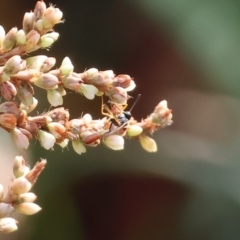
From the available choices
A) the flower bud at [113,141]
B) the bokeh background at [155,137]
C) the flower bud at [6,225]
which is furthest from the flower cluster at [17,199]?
the bokeh background at [155,137]

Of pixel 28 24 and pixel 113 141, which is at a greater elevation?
pixel 28 24

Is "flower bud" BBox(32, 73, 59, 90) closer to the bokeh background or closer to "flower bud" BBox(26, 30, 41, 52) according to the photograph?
"flower bud" BBox(26, 30, 41, 52)

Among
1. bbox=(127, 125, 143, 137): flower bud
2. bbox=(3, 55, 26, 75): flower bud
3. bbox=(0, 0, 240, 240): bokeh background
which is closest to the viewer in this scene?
bbox=(3, 55, 26, 75): flower bud

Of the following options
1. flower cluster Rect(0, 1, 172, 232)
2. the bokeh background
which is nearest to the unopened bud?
flower cluster Rect(0, 1, 172, 232)

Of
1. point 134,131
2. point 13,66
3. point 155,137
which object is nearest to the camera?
point 13,66

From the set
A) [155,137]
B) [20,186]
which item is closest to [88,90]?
[20,186]

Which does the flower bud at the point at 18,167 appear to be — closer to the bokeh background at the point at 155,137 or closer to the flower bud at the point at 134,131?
the flower bud at the point at 134,131

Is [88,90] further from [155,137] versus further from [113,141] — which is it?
[155,137]
